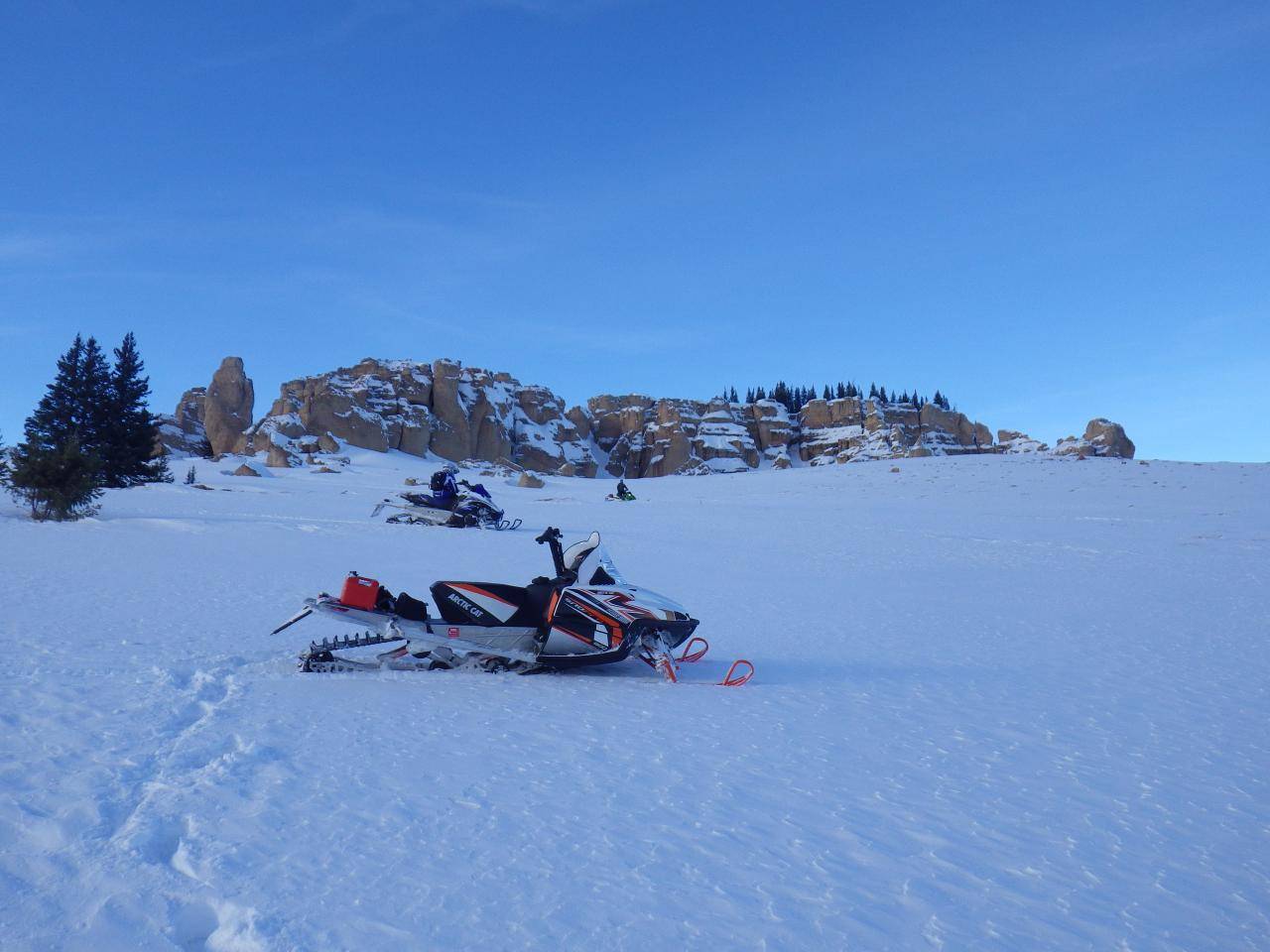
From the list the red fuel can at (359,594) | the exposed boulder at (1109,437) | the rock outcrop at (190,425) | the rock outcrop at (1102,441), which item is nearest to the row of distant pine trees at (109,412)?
the red fuel can at (359,594)

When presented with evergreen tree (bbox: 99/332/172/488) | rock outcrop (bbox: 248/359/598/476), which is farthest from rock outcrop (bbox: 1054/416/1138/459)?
evergreen tree (bbox: 99/332/172/488)

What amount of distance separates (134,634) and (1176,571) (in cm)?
1561

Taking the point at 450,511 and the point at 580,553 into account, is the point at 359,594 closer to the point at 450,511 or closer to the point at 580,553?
the point at 580,553

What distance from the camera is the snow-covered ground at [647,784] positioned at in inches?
115

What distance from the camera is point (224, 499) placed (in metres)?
23.5

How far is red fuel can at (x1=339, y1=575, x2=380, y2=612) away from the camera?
679 centimetres

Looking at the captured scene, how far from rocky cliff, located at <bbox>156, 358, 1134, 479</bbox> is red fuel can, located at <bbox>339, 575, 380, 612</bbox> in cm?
4706

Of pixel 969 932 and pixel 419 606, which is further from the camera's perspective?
pixel 419 606

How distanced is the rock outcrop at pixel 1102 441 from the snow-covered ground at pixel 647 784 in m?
65.2

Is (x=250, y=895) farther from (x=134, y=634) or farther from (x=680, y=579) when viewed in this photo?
(x=680, y=579)

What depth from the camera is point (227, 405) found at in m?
79.3

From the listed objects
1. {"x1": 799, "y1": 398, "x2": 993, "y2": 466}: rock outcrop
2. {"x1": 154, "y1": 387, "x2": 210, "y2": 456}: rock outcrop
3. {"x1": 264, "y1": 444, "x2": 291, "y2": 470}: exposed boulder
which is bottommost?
{"x1": 264, "y1": 444, "x2": 291, "y2": 470}: exposed boulder

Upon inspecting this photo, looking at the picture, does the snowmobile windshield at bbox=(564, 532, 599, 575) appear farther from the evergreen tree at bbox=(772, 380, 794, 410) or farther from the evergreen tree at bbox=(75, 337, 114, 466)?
the evergreen tree at bbox=(772, 380, 794, 410)

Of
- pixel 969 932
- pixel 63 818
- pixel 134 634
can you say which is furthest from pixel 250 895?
pixel 134 634
